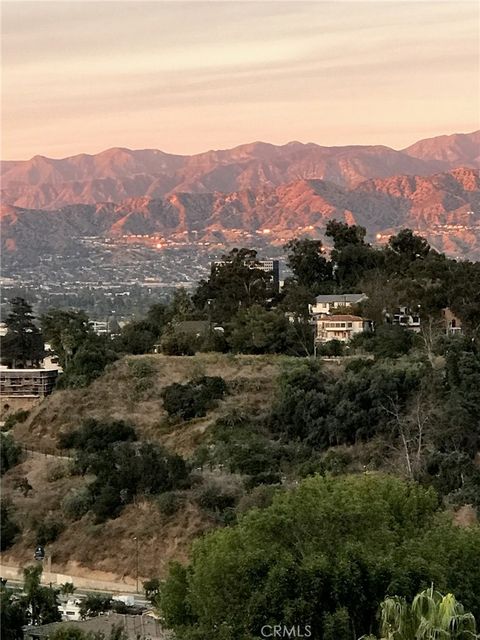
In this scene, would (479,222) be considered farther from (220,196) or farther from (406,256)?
(406,256)

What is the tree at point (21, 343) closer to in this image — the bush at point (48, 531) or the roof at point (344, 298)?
the roof at point (344, 298)

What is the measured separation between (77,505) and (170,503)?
2744 millimetres

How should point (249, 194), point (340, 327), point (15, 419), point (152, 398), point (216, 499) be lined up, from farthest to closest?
point (249, 194)
point (15, 419)
point (340, 327)
point (152, 398)
point (216, 499)

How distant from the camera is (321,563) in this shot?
20172 mm

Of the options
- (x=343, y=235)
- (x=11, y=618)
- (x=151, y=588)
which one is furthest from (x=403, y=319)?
(x=11, y=618)

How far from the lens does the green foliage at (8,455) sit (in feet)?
135

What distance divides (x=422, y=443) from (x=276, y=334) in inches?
309

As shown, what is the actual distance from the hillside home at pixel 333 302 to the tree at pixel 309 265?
2043 millimetres

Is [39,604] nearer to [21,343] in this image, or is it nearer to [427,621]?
[427,621]

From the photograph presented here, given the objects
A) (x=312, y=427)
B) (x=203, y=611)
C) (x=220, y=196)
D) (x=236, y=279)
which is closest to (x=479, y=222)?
(x=220, y=196)

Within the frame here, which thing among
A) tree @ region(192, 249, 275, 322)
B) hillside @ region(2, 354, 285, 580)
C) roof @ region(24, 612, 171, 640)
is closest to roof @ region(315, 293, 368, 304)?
tree @ region(192, 249, 275, 322)

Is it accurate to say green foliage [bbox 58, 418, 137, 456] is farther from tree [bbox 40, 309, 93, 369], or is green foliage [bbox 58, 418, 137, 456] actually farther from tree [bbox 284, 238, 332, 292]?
tree [bbox 284, 238, 332, 292]

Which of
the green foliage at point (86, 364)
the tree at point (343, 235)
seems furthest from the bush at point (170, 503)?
the tree at point (343, 235)

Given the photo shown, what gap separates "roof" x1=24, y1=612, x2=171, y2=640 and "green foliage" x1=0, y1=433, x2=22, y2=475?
555 inches
